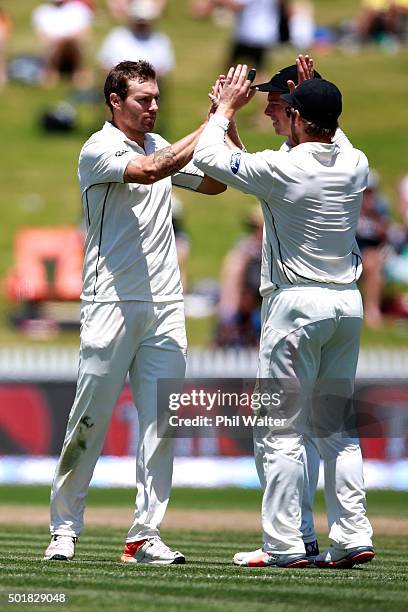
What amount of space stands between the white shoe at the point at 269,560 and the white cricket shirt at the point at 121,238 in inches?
55.4

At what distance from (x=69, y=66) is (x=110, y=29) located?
3.91m

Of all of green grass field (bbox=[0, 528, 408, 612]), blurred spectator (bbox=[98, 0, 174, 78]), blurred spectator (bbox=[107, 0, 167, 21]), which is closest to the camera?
green grass field (bbox=[0, 528, 408, 612])

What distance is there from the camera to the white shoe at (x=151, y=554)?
7.23 m

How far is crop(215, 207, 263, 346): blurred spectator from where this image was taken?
635 inches

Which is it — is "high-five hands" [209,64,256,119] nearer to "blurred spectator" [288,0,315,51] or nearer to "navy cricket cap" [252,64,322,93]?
"navy cricket cap" [252,64,322,93]

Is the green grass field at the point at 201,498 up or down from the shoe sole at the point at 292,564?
down

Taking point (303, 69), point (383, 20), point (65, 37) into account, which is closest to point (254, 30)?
point (65, 37)

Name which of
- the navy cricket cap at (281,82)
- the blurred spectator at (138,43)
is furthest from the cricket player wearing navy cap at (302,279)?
the blurred spectator at (138,43)

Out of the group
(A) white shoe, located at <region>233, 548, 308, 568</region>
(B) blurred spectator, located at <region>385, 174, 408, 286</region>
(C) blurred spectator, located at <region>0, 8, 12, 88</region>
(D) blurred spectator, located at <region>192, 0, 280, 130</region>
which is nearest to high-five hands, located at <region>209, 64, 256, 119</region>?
(A) white shoe, located at <region>233, 548, 308, 568</region>

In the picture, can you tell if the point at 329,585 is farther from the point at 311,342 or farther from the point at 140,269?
the point at 140,269

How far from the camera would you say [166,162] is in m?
7.09

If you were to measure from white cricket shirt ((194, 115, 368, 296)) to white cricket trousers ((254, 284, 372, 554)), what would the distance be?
0.11 m

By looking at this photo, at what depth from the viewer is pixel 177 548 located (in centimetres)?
877

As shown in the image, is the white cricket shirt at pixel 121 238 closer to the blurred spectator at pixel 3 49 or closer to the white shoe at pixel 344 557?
the white shoe at pixel 344 557
